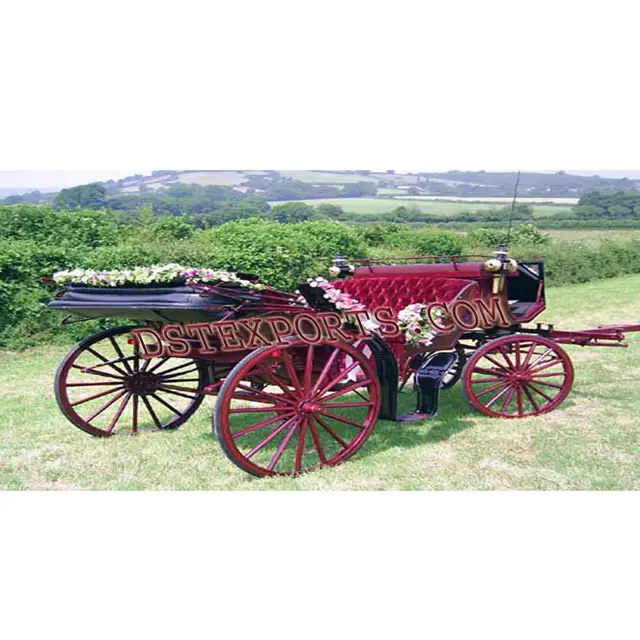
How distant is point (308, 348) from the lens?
356 cm

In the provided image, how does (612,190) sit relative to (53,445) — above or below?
above

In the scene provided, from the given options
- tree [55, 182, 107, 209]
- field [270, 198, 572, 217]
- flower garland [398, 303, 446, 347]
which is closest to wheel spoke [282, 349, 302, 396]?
flower garland [398, 303, 446, 347]

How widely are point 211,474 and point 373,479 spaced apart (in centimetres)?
76

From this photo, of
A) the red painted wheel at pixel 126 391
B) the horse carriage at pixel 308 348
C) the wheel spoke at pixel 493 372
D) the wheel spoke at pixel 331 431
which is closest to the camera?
the horse carriage at pixel 308 348

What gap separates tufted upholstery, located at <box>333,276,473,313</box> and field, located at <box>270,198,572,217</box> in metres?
0.98

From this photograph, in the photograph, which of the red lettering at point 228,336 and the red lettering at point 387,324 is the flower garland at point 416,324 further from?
the red lettering at point 228,336

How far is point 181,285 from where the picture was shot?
10.9 feet

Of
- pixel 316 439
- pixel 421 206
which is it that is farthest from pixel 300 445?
pixel 421 206

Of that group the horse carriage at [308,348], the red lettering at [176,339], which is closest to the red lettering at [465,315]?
the horse carriage at [308,348]

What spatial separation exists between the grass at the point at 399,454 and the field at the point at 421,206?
142 centimetres

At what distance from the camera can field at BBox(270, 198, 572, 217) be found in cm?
536

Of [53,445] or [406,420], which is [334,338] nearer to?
[406,420]

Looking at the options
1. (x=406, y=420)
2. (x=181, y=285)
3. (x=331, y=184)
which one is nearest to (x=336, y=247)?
(x=331, y=184)

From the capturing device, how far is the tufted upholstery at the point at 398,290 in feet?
14.1
